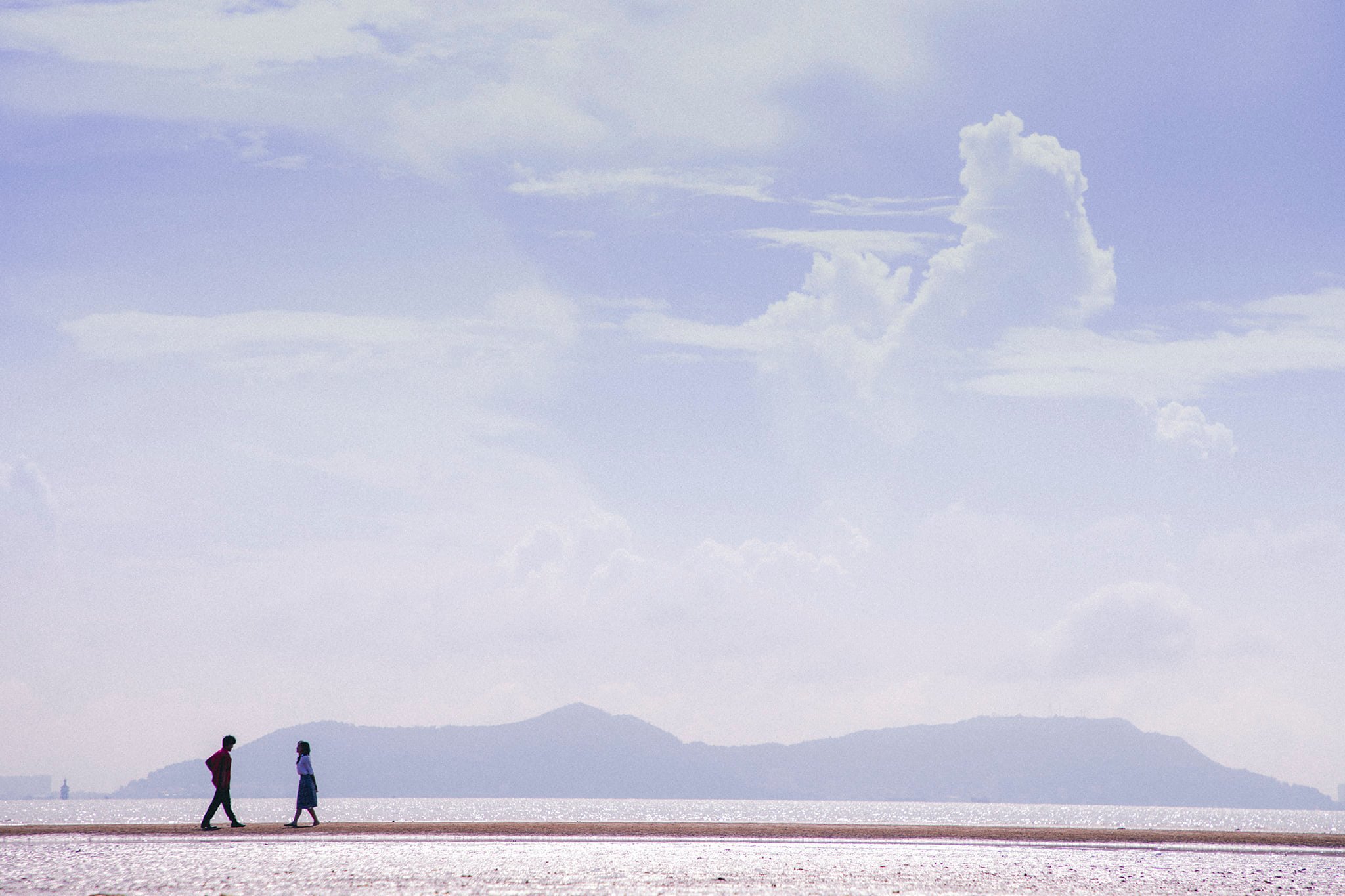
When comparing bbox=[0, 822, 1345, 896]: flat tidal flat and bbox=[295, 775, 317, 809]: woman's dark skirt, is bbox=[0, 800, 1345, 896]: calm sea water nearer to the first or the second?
bbox=[0, 822, 1345, 896]: flat tidal flat

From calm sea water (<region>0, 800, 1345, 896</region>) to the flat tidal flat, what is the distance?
8 cm

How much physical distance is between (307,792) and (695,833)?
14036mm

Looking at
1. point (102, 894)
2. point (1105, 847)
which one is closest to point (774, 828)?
point (1105, 847)

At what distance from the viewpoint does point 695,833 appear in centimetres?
4559

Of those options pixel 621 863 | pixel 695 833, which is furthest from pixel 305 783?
pixel 621 863

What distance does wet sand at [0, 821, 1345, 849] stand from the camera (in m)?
40.5

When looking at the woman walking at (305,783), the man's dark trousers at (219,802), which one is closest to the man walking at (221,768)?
the man's dark trousers at (219,802)

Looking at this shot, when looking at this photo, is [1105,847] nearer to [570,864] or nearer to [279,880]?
[570,864]

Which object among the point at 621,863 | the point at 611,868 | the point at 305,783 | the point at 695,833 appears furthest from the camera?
the point at 695,833

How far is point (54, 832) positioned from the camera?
40.2 meters

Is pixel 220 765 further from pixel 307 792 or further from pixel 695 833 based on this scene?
pixel 695 833

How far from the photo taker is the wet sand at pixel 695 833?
4053cm

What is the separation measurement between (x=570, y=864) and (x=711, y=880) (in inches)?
201

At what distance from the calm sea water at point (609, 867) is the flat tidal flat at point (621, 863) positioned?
0.08 m
